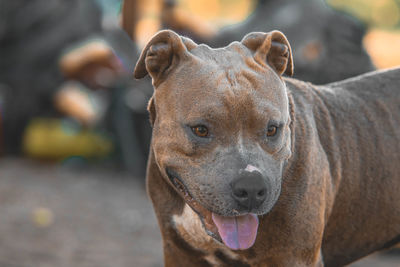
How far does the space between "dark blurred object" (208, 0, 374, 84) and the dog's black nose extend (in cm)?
517

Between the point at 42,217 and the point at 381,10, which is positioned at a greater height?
the point at 42,217

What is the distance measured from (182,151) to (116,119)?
6.05 m

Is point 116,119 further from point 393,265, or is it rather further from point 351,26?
point 393,265

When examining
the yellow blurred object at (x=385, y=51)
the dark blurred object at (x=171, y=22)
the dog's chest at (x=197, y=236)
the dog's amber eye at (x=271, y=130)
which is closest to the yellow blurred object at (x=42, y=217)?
the dark blurred object at (x=171, y=22)

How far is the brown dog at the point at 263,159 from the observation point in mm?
2611

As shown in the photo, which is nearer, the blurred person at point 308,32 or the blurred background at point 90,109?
the blurred background at point 90,109

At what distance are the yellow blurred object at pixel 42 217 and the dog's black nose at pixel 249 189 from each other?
470 cm

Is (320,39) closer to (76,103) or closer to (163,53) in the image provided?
(76,103)

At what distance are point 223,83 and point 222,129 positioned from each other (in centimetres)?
21

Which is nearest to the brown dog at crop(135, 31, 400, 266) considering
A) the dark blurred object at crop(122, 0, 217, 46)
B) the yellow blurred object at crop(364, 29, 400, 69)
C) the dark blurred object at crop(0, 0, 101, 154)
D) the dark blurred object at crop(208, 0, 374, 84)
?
the dark blurred object at crop(208, 0, 374, 84)

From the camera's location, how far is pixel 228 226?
268 centimetres

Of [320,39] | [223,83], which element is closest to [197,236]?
[223,83]

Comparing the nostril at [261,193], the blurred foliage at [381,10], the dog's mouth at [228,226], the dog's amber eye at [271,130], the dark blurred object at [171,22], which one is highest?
the dog's amber eye at [271,130]

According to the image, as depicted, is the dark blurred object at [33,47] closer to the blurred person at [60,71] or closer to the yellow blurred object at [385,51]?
the blurred person at [60,71]
